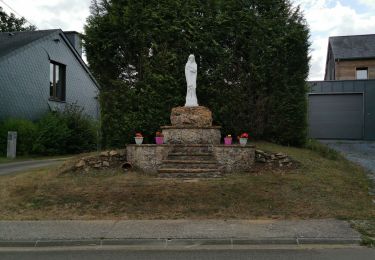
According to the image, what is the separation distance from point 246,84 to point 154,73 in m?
3.40

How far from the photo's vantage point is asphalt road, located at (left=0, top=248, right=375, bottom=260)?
261 inches

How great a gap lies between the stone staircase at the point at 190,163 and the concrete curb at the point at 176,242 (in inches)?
193

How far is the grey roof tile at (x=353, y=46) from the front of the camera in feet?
127

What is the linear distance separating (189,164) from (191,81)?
3598 millimetres

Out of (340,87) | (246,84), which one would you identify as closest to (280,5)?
(246,84)

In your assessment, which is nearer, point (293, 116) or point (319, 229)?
point (319, 229)

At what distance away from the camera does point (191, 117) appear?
14930 millimetres

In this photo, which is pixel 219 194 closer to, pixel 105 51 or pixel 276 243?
pixel 276 243

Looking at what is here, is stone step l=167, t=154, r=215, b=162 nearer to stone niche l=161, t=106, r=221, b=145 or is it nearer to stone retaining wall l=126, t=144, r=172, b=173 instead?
stone retaining wall l=126, t=144, r=172, b=173

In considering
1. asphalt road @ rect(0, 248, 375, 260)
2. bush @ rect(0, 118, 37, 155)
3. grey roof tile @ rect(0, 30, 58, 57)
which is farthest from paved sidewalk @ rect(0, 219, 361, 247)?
grey roof tile @ rect(0, 30, 58, 57)

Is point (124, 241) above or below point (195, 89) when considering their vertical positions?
below

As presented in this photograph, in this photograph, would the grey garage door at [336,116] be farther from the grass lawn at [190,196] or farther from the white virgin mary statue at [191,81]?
the grass lawn at [190,196]

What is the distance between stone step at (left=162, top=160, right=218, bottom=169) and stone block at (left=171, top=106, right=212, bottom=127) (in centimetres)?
203

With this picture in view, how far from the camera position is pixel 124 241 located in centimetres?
753
